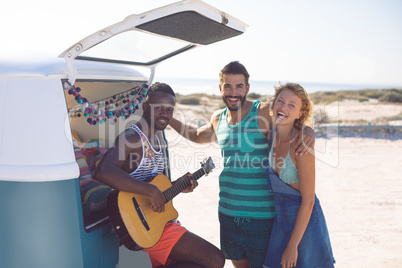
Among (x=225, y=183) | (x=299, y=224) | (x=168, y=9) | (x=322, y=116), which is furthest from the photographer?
(x=322, y=116)

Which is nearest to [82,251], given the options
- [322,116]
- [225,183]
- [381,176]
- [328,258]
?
[225,183]

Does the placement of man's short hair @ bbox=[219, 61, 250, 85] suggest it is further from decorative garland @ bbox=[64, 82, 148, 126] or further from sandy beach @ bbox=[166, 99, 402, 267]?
sandy beach @ bbox=[166, 99, 402, 267]

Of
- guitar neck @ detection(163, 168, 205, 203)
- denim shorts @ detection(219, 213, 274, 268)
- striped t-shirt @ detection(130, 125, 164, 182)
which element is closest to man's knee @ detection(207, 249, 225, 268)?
denim shorts @ detection(219, 213, 274, 268)

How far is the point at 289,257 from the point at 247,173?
2.30 feet

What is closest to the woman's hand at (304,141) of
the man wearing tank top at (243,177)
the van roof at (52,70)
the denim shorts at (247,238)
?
the man wearing tank top at (243,177)

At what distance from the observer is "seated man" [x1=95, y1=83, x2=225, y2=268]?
2.54 m

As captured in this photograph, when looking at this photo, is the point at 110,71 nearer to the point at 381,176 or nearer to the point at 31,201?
the point at 31,201

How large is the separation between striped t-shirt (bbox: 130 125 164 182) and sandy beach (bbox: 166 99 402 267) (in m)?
2.25

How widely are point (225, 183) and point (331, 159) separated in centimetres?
868

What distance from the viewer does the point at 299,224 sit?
2621 mm

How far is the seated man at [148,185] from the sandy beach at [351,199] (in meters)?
2.13

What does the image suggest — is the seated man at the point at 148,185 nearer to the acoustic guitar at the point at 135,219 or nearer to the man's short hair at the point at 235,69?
the acoustic guitar at the point at 135,219

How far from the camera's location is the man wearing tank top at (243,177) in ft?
9.71

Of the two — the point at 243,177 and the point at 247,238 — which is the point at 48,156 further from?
the point at 247,238
